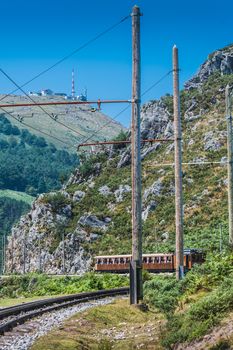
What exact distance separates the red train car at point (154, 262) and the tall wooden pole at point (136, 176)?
67.6 feet

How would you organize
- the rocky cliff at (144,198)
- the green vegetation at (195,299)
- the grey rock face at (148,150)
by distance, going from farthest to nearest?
the grey rock face at (148,150) < the rocky cliff at (144,198) < the green vegetation at (195,299)

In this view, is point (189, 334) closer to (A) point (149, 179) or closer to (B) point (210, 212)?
(B) point (210, 212)

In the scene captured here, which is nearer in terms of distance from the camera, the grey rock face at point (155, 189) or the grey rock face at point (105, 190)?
the grey rock face at point (155, 189)

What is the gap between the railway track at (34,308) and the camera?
17.5 meters

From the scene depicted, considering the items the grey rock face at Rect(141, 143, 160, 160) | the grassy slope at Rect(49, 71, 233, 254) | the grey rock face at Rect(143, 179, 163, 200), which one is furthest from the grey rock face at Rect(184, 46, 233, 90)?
the grey rock face at Rect(143, 179, 163, 200)

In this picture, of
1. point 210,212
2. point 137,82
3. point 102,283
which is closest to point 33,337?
point 137,82

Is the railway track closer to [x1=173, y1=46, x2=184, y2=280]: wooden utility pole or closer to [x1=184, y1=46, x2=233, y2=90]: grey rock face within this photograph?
[x1=173, y1=46, x2=184, y2=280]: wooden utility pole

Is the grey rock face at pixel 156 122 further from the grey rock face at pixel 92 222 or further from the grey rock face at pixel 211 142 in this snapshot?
the grey rock face at pixel 92 222

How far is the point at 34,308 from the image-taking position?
75.3ft

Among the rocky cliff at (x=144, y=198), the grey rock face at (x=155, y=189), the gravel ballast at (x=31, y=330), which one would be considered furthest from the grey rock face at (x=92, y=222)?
the gravel ballast at (x=31, y=330)

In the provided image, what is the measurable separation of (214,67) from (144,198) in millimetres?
55592

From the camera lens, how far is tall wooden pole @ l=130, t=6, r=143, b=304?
20750 millimetres

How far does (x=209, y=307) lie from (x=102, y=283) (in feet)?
85.9

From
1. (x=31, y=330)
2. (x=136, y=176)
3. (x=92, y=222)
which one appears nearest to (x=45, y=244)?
(x=92, y=222)
